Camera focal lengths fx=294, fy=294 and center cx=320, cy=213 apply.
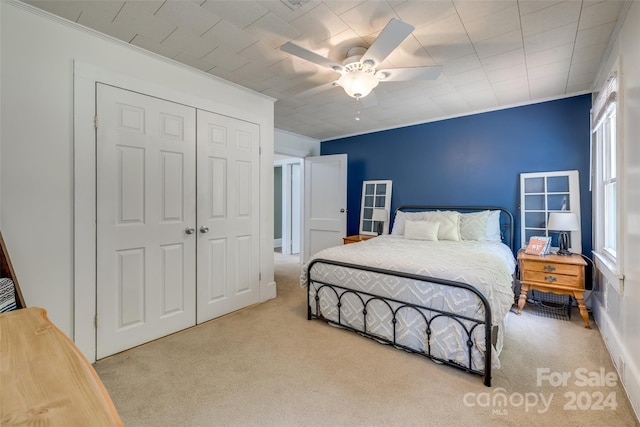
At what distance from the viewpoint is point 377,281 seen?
7.95 feet

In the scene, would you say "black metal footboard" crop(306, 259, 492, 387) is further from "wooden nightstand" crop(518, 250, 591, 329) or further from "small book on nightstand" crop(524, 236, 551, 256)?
"small book on nightstand" crop(524, 236, 551, 256)

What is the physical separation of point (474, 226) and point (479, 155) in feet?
3.37

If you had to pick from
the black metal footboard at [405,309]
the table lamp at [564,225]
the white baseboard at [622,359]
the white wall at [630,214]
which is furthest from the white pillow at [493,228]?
the black metal footboard at [405,309]

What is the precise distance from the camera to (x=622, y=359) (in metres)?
1.92

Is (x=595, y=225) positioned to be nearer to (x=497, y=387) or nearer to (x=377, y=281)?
(x=497, y=387)

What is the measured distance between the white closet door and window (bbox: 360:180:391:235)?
83.9 inches

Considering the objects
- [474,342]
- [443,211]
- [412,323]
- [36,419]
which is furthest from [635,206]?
[36,419]

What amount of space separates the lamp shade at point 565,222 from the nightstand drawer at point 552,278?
0.48 metres

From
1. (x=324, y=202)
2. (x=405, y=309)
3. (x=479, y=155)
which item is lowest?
(x=405, y=309)

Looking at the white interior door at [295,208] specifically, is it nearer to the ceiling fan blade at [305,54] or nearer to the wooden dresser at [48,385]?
the ceiling fan blade at [305,54]

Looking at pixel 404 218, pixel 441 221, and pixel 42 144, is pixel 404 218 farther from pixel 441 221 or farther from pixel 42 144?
pixel 42 144

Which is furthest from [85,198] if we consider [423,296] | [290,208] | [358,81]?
[290,208]

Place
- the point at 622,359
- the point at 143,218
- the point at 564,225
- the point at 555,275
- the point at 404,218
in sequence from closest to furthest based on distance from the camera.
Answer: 1. the point at 622,359
2. the point at 143,218
3. the point at 555,275
4. the point at 564,225
5. the point at 404,218

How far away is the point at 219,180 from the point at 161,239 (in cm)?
79
